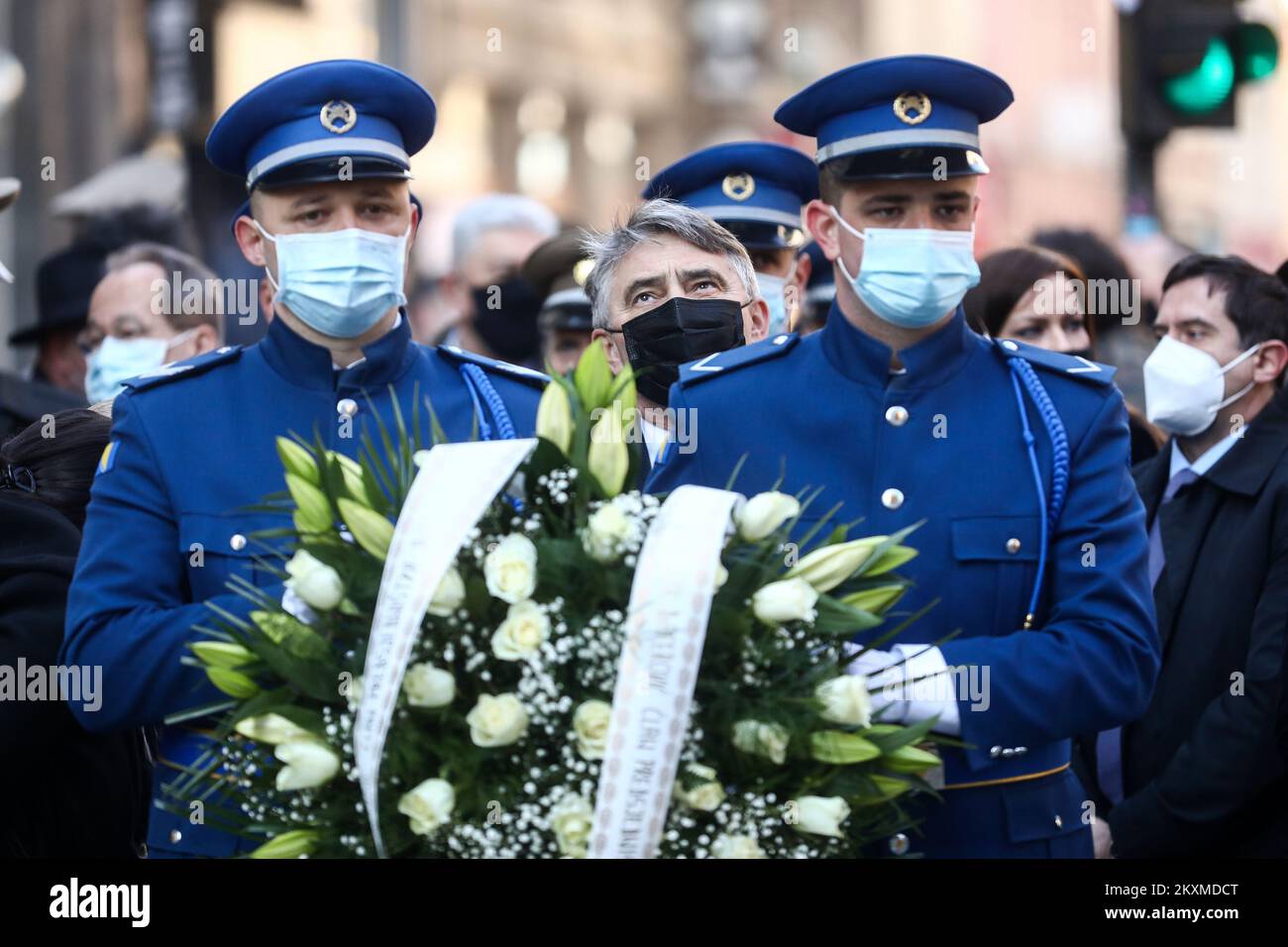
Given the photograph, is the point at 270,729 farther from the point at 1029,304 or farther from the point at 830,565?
the point at 1029,304

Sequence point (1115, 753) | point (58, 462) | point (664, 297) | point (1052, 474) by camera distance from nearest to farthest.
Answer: point (1052, 474), point (58, 462), point (664, 297), point (1115, 753)

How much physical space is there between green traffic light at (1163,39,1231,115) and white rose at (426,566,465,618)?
5.92 m

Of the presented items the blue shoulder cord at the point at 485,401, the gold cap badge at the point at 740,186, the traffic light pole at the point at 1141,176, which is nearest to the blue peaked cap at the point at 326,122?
the blue shoulder cord at the point at 485,401

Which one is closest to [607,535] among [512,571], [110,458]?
[512,571]

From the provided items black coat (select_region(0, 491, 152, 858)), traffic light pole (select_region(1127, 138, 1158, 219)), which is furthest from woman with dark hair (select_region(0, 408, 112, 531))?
traffic light pole (select_region(1127, 138, 1158, 219))

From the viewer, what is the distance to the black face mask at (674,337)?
4621 millimetres

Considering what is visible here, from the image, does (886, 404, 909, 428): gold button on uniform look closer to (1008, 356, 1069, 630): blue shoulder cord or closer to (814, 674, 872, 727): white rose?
(1008, 356, 1069, 630): blue shoulder cord

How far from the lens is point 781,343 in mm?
4137

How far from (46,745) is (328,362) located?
0.90 metres

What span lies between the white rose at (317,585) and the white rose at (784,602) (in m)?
0.61

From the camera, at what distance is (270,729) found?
3.19 m

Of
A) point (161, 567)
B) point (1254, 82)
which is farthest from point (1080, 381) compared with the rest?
point (1254, 82)

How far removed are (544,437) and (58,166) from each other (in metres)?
15.9

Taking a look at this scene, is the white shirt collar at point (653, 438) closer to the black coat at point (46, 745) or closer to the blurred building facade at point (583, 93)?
the blurred building facade at point (583, 93)
